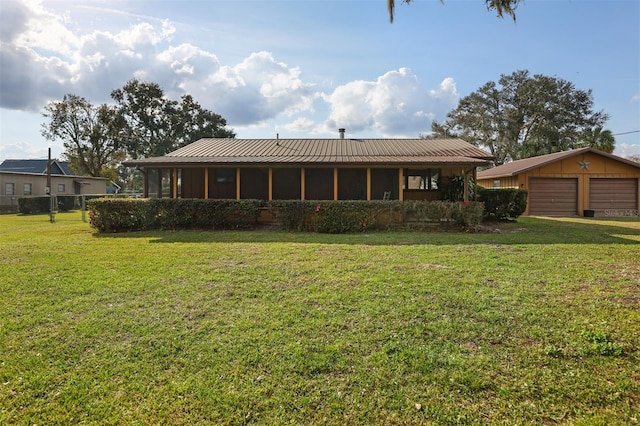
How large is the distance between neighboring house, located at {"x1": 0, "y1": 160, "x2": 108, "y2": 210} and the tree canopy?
3033 millimetres

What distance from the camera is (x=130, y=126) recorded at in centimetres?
3728

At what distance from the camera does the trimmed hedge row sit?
1115 cm

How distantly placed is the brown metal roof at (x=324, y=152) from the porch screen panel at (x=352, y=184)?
0.77 meters

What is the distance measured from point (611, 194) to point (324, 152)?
14852 mm

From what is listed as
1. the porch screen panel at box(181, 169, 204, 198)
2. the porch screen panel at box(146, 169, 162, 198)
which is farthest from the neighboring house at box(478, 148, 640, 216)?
the porch screen panel at box(146, 169, 162, 198)

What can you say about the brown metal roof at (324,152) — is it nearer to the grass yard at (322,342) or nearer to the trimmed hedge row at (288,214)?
the trimmed hedge row at (288,214)

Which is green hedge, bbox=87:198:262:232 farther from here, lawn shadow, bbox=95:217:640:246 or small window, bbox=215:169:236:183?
small window, bbox=215:169:236:183

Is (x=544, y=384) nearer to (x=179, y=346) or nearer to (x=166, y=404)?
(x=166, y=404)

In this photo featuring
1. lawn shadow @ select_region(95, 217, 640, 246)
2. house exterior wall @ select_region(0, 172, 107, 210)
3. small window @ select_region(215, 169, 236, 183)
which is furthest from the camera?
house exterior wall @ select_region(0, 172, 107, 210)

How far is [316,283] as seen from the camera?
5.21 meters

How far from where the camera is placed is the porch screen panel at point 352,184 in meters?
15.1

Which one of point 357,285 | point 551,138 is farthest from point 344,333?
point 551,138

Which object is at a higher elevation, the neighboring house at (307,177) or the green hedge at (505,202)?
the neighboring house at (307,177)

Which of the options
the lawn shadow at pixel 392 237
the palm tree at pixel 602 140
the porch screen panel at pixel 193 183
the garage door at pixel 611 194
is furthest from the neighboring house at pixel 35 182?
the palm tree at pixel 602 140
